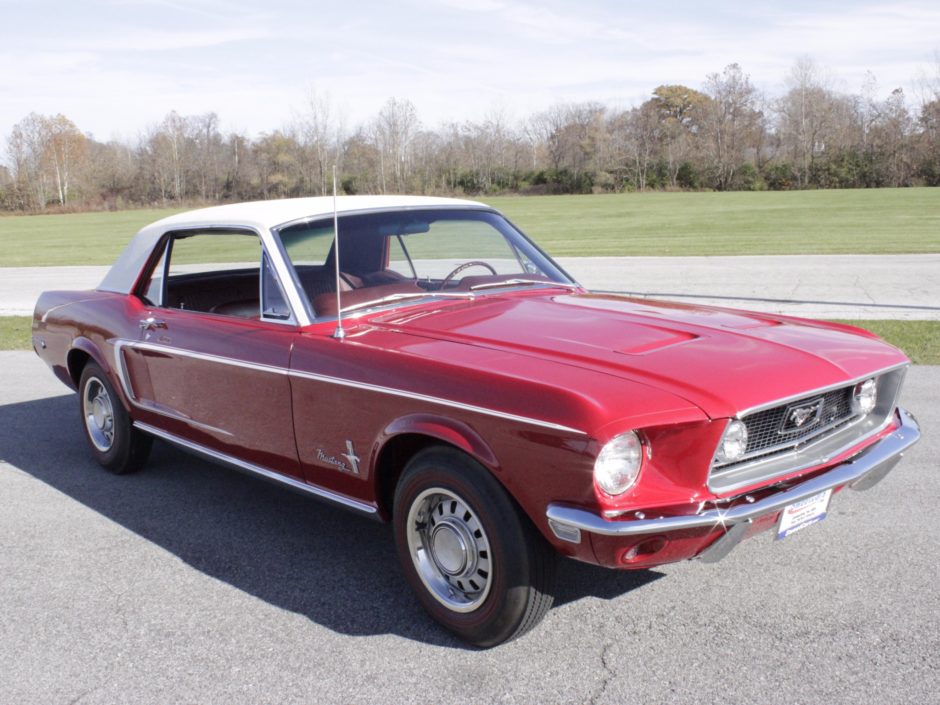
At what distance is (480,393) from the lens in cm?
315

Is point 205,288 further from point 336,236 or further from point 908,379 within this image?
point 908,379

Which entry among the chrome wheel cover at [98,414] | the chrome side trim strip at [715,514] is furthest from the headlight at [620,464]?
the chrome wheel cover at [98,414]

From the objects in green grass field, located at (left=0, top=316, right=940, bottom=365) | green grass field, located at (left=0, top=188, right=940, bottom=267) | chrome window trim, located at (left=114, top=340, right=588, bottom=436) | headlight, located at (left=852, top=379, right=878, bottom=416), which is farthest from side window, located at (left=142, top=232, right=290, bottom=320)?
green grass field, located at (left=0, top=188, right=940, bottom=267)

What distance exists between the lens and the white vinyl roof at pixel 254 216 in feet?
14.7

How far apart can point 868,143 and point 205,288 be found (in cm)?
7366

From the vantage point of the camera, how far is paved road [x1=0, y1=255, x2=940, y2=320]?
40.8 ft

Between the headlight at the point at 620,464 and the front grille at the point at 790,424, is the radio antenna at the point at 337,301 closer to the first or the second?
the headlight at the point at 620,464

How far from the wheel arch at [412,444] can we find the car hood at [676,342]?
0.42 m

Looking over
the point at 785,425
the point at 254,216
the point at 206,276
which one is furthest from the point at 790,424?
the point at 206,276

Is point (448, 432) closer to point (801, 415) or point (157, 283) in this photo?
point (801, 415)

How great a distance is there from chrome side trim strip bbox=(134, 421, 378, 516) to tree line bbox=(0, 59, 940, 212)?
2115 inches

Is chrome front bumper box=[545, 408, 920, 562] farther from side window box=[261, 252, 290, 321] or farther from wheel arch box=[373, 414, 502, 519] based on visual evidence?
side window box=[261, 252, 290, 321]

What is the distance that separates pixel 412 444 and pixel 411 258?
1.43 meters

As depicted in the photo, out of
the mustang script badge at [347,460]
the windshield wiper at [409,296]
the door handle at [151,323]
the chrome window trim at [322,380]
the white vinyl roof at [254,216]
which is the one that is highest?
the white vinyl roof at [254,216]
